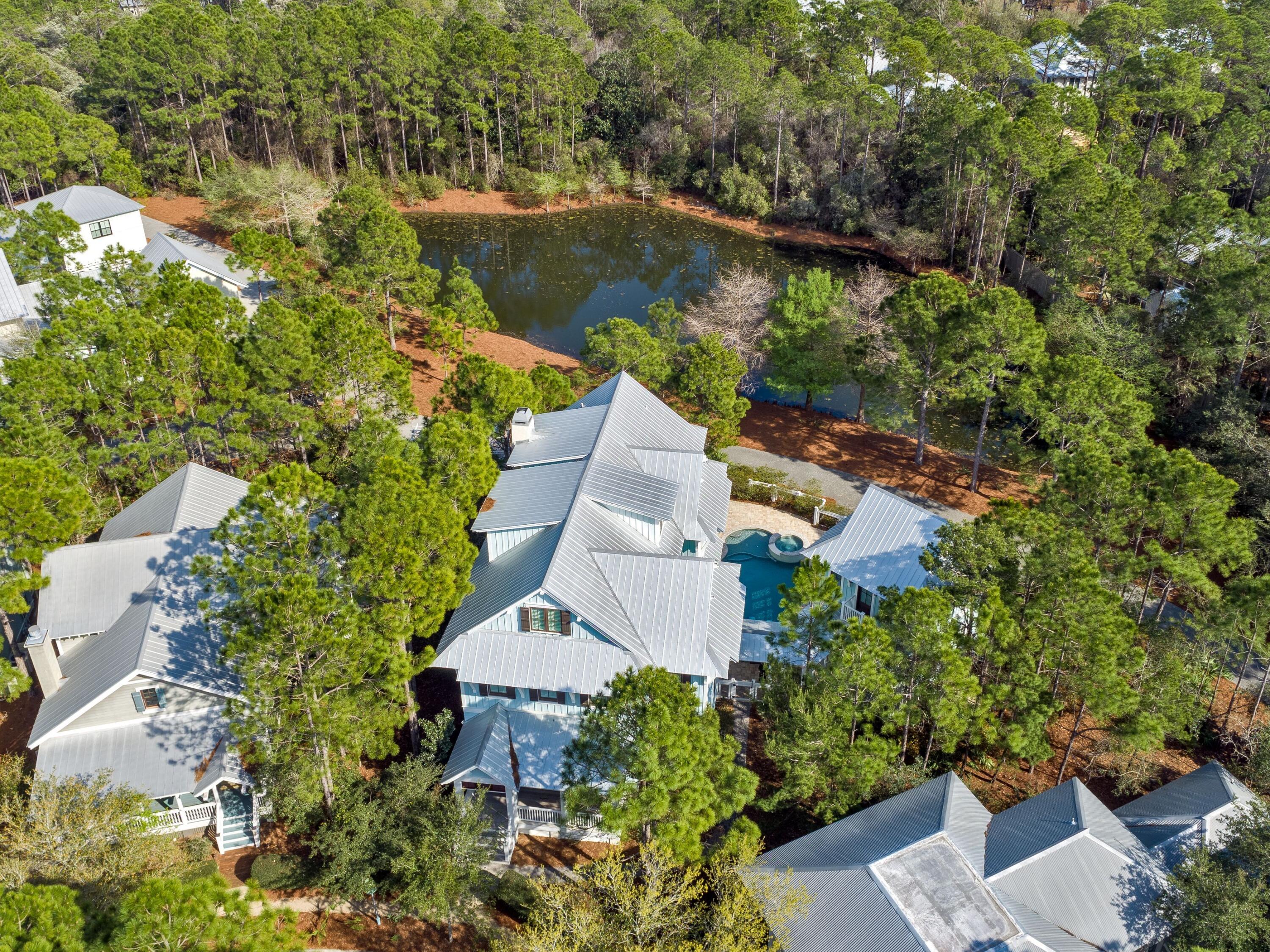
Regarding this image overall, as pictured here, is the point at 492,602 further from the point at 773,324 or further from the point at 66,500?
the point at 773,324

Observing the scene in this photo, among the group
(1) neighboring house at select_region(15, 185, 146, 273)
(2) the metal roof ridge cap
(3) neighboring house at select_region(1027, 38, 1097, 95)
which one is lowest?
(2) the metal roof ridge cap

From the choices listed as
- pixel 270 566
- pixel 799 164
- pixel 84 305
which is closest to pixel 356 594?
pixel 270 566

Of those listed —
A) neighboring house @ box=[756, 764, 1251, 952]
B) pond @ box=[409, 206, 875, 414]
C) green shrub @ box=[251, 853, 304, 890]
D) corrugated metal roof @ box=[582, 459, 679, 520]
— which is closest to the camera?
neighboring house @ box=[756, 764, 1251, 952]

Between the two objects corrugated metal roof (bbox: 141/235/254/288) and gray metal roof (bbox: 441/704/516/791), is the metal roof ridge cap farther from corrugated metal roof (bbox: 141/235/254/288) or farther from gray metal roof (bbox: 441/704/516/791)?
corrugated metal roof (bbox: 141/235/254/288)

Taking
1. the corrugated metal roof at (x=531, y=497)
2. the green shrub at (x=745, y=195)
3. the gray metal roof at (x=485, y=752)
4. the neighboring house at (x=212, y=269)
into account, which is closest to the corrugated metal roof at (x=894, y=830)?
the gray metal roof at (x=485, y=752)

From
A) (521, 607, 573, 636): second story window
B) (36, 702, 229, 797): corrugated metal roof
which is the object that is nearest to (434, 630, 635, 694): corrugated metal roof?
(521, 607, 573, 636): second story window

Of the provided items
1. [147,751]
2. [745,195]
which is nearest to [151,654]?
[147,751]

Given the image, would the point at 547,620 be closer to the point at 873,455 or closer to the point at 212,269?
the point at 873,455
